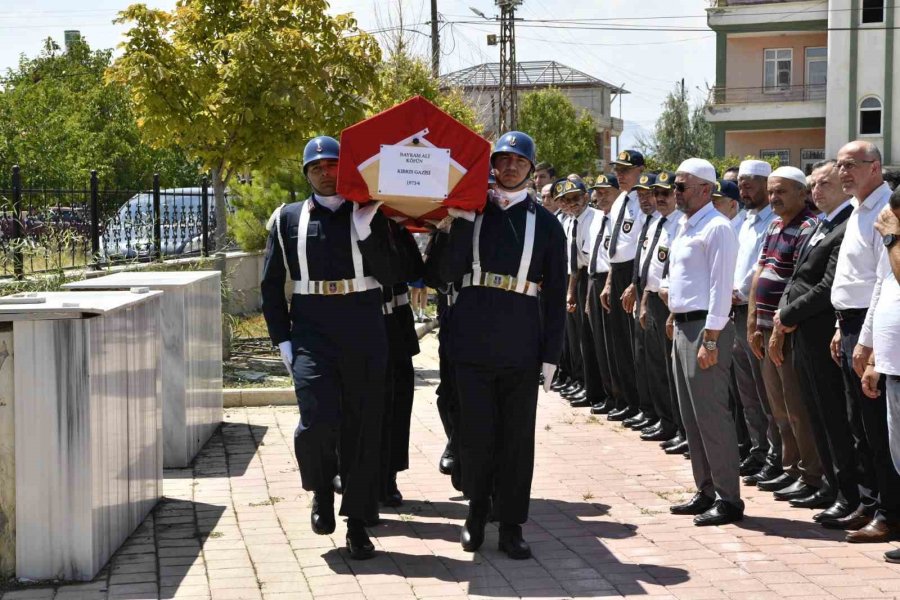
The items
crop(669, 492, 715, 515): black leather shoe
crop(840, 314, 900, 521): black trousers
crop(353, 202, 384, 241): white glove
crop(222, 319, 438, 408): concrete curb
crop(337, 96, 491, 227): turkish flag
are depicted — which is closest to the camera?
crop(337, 96, 491, 227): turkish flag

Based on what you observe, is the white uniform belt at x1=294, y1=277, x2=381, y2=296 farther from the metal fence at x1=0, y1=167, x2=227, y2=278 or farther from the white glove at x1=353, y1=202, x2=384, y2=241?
the metal fence at x1=0, y1=167, x2=227, y2=278

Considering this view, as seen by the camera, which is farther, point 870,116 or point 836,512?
point 870,116

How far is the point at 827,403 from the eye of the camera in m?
7.25

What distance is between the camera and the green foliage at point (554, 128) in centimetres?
6706

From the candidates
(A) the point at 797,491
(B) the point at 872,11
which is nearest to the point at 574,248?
(A) the point at 797,491

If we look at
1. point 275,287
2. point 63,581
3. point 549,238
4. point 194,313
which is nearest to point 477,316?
point 549,238

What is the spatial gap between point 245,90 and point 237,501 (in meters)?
6.54

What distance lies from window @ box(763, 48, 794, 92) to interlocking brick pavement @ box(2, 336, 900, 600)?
41772 mm

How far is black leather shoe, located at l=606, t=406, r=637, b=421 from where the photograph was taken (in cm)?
1117

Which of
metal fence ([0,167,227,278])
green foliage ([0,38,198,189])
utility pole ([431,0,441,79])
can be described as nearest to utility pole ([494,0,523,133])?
utility pole ([431,0,441,79])

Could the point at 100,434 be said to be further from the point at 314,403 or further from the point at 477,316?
the point at 477,316

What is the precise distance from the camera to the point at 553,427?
10938 millimetres

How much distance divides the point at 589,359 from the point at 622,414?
3.56ft

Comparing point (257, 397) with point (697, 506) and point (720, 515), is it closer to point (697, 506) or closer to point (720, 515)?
point (697, 506)
